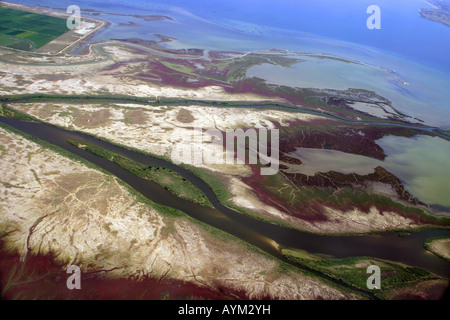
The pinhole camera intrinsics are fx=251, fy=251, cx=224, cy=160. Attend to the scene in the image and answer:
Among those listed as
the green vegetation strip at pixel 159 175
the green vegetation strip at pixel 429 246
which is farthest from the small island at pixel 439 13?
the green vegetation strip at pixel 159 175

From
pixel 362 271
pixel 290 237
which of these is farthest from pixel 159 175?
pixel 362 271

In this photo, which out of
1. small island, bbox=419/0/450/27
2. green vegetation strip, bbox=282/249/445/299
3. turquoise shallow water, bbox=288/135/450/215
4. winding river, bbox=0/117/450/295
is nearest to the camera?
green vegetation strip, bbox=282/249/445/299

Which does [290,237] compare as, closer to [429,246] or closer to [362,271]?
[362,271]

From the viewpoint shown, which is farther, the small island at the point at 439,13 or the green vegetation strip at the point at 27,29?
the small island at the point at 439,13

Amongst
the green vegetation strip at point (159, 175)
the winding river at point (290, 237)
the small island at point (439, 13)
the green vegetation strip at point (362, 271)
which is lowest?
the green vegetation strip at point (362, 271)

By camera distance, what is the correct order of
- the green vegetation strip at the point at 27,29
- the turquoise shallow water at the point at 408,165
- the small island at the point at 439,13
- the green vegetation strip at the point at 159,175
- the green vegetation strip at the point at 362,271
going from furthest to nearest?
the small island at the point at 439,13 → the green vegetation strip at the point at 27,29 → the turquoise shallow water at the point at 408,165 → the green vegetation strip at the point at 159,175 → the green vegetation strip at the point at 362,271

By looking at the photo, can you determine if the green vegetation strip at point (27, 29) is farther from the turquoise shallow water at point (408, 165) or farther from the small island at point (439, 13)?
the small island at point (439, 13)

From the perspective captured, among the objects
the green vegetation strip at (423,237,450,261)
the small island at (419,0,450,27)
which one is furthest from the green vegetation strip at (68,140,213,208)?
the small island at (419,0,450,27)

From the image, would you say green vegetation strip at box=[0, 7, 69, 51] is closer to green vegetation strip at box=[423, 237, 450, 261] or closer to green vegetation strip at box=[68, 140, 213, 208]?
green vegetation strip at box=[68, 140, 213, 208]

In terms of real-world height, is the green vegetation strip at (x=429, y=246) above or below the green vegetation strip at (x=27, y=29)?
below
